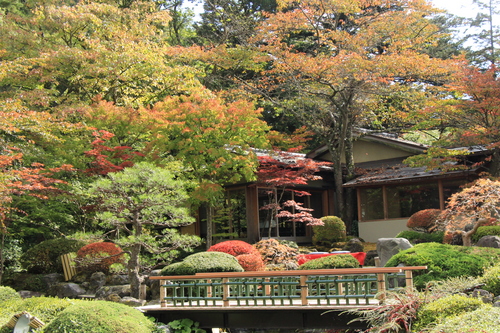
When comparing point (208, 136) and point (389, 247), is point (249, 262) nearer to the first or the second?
point (389, 247)

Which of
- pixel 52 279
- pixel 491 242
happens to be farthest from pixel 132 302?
pixel 491 242

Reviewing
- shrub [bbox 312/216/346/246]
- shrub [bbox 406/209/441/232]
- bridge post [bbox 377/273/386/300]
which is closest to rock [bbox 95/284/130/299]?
bridge post [bbox 377/273/386/300]

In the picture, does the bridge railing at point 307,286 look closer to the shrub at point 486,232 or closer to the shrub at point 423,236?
the shrub at point 486,232

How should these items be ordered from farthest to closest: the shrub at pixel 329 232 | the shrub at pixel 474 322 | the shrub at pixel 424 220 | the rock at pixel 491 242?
the shrub at pixel 329 232, the shrub at pixel 424 220, the rock at pixel 491 242, the shrub at pixel 474 322

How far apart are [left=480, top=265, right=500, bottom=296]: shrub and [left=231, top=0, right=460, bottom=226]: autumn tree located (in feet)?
38.3

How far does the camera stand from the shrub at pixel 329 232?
2017 cm

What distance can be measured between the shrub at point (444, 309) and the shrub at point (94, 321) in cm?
452

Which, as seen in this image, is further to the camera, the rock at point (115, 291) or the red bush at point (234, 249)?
the red bush at point (234, 249)

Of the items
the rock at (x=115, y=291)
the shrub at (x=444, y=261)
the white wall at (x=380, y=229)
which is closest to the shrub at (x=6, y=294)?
the rock at (x=115, y=291)

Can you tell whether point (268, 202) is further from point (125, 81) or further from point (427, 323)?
point (427, 323)

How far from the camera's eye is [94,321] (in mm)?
8250

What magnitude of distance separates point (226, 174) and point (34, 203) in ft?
21.7

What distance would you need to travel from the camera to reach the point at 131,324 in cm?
855

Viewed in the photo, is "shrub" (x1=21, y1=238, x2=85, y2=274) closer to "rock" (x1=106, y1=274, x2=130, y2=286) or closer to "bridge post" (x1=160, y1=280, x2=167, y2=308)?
"rock" (x1=106, y1=274, x2=130, y2=286)
